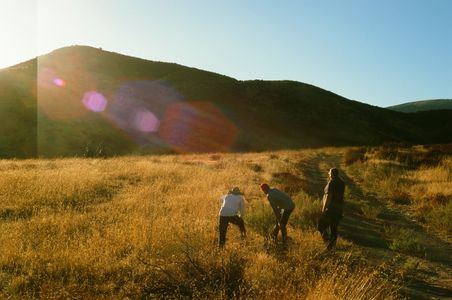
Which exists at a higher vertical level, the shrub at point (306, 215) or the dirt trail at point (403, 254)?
the shrub at point (306, 215)

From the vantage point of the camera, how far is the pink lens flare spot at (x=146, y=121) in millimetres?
62125

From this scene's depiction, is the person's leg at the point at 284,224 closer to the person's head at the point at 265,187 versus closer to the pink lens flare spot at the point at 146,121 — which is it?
the person's head at the point at 265,187

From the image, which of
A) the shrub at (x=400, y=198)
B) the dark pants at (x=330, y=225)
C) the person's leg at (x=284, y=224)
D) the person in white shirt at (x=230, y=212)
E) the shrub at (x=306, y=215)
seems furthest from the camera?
the shrub at (x=400, y=198)

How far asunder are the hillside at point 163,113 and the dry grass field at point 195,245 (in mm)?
20167

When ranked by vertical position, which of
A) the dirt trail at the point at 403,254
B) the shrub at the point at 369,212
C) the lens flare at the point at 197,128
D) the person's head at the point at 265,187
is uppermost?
the lens flare at the point at 197,128

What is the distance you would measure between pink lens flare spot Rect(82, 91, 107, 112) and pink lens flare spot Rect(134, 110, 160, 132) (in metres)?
5.27

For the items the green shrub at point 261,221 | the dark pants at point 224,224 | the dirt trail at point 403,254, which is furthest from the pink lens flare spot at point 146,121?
the dark pants at point 224,224

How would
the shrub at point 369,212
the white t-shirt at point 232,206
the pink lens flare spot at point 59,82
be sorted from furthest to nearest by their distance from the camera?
the pink lens flare spot at point 59,82 < the shrub at point 369,212 < the white t-shirt at point 232,206

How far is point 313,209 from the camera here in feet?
41.8

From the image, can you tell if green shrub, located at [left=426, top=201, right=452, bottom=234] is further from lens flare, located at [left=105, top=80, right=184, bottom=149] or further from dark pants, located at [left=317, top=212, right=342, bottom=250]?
lens flare, located at [left=105, top=80, right=184, bottom=149]

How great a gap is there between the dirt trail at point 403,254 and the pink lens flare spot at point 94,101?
160ft

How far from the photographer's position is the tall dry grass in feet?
21.4

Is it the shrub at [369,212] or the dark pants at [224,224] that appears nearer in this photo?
the dark pants at [224,224]

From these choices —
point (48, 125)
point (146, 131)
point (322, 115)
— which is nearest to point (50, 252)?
point (48, 125)
